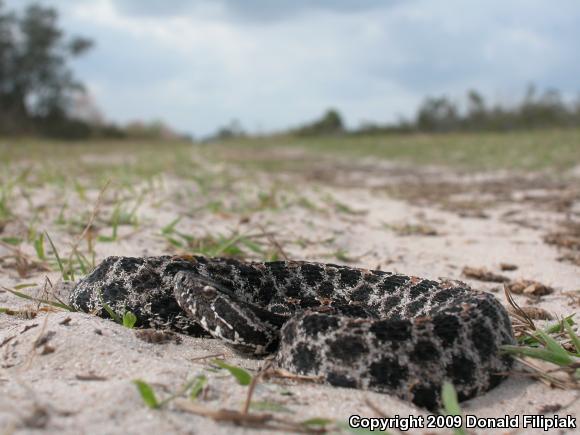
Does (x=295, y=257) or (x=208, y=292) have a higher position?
(x=208, y=292)

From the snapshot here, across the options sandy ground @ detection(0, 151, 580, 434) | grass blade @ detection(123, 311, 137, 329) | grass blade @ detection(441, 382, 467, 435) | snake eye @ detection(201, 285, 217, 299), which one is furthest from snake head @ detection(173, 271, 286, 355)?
grass blade @ detection(441, 382, 467, 435)

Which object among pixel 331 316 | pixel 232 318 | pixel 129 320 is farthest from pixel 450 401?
pixel 129 320

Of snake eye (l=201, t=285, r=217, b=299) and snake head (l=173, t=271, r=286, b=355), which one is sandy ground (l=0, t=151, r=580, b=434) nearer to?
snake head (l=173, t=271, r=286, b=355)

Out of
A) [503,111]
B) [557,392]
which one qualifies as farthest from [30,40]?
[557,392]

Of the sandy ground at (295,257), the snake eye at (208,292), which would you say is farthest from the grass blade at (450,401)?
the snake eye at (208,292)

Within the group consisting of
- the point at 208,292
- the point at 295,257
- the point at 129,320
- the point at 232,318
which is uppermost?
the point at 208,292

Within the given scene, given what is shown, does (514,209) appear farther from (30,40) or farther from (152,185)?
(30,40)

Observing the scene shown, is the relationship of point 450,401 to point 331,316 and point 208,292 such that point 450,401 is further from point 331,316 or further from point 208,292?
point 208,292
